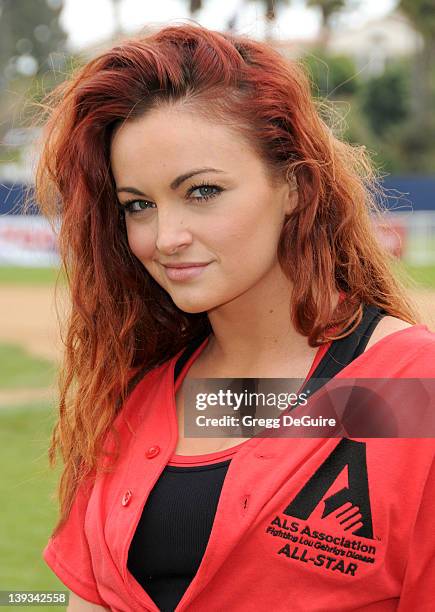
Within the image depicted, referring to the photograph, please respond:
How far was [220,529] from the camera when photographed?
4.44 feet

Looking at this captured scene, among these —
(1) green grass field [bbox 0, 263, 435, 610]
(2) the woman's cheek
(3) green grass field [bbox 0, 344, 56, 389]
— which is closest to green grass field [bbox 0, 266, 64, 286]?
(3) green grass field [bbox 0, 344, 56, 389]

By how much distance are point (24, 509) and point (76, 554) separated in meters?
2.66

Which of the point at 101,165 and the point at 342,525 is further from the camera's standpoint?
the point at 101,165

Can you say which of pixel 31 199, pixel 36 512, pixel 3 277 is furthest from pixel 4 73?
pixel 31 199

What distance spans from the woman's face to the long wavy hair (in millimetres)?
35

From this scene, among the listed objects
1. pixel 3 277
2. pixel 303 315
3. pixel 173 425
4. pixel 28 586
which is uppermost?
pixel 3 277

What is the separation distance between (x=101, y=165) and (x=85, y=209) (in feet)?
0.34

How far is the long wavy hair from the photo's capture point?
4.88ft

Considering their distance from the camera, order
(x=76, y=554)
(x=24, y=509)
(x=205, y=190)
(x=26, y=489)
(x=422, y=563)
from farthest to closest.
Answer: (x=26, y=489)
(x=24, y=509)
(x=76, y=554)
(x=205, y=190)
(x=422, y=563)

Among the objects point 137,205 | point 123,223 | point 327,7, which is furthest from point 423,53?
point 137,205

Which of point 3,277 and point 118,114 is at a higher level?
point 3,277

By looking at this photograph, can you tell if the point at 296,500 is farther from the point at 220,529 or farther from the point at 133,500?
the point at 133,500

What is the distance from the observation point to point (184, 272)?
1.47 meters

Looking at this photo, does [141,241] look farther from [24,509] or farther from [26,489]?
[26,489]
